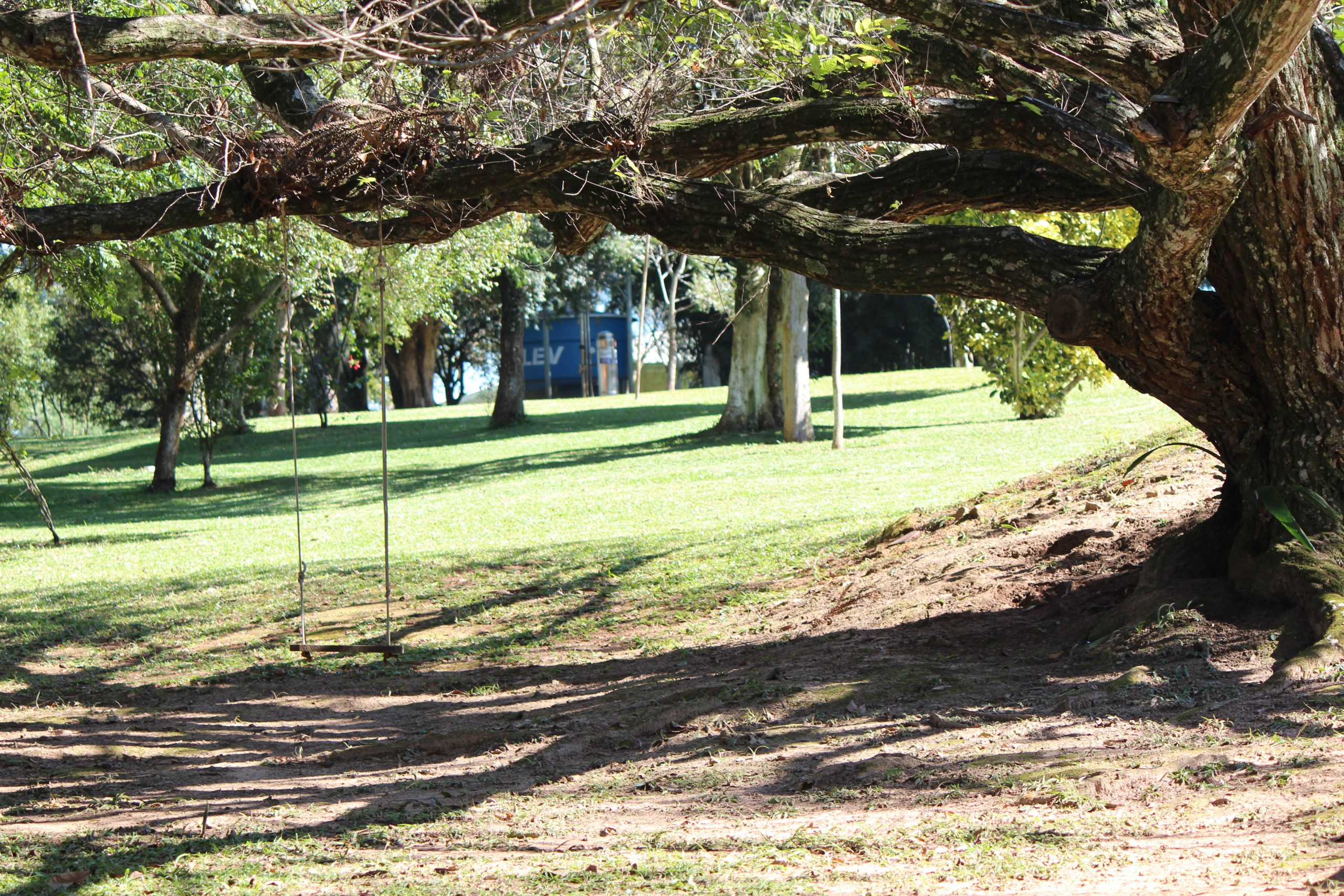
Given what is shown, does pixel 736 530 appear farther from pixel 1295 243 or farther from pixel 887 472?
pixel 1295 243

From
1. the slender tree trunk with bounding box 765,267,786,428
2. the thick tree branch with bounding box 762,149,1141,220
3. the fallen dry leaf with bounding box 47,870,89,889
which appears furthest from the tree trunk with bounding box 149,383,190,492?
the fallen dry leaf with bounding box 47,870,89,889

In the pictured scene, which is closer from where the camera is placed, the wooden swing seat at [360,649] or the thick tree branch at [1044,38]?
the thick tree branch at [1044,38]

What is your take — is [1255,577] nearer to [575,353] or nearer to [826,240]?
[826,240]

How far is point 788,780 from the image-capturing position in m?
5.02

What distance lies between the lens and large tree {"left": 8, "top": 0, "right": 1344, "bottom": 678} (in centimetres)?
534

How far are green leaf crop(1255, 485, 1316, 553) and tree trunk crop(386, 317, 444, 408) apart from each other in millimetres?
41171

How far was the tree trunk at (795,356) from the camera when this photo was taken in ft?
70.8

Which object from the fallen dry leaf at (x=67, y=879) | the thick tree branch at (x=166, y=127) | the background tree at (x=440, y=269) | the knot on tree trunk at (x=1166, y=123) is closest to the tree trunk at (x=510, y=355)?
the background tree at (x=440, y=269)

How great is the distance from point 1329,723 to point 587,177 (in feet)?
14.4

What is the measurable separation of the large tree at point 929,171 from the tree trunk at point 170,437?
50.5ft

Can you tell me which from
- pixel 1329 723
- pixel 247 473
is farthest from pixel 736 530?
pixel 247 473

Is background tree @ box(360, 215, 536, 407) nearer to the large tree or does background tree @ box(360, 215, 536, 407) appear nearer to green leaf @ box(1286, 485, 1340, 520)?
the large tree

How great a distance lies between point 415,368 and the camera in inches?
1825

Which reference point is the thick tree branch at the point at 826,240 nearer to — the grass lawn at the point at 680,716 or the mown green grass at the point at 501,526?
the grass lawn at the point at 680,716
